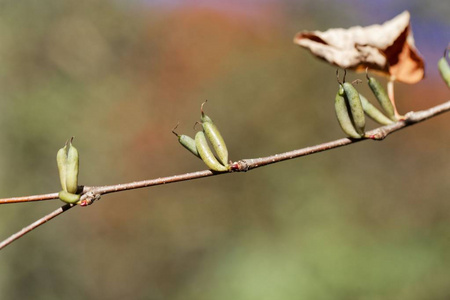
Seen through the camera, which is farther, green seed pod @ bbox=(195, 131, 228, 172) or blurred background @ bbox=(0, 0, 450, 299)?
blurred background @ bbox=(0, 0, 450, 299)

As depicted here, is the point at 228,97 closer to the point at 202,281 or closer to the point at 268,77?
the point at 268,77

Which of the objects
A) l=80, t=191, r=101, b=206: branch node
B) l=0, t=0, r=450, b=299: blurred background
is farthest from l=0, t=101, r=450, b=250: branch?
l=0, t=0, r=450, b=299: blurred background

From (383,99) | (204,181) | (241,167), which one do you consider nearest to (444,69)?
(383,99)

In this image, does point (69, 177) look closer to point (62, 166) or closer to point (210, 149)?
point (62, 166)

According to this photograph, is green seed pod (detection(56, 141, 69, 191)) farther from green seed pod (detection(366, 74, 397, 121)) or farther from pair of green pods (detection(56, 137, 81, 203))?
green seed pod (detection(366, 74, 397, 121))

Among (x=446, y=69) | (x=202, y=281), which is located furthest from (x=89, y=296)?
(x=446, y=69)
